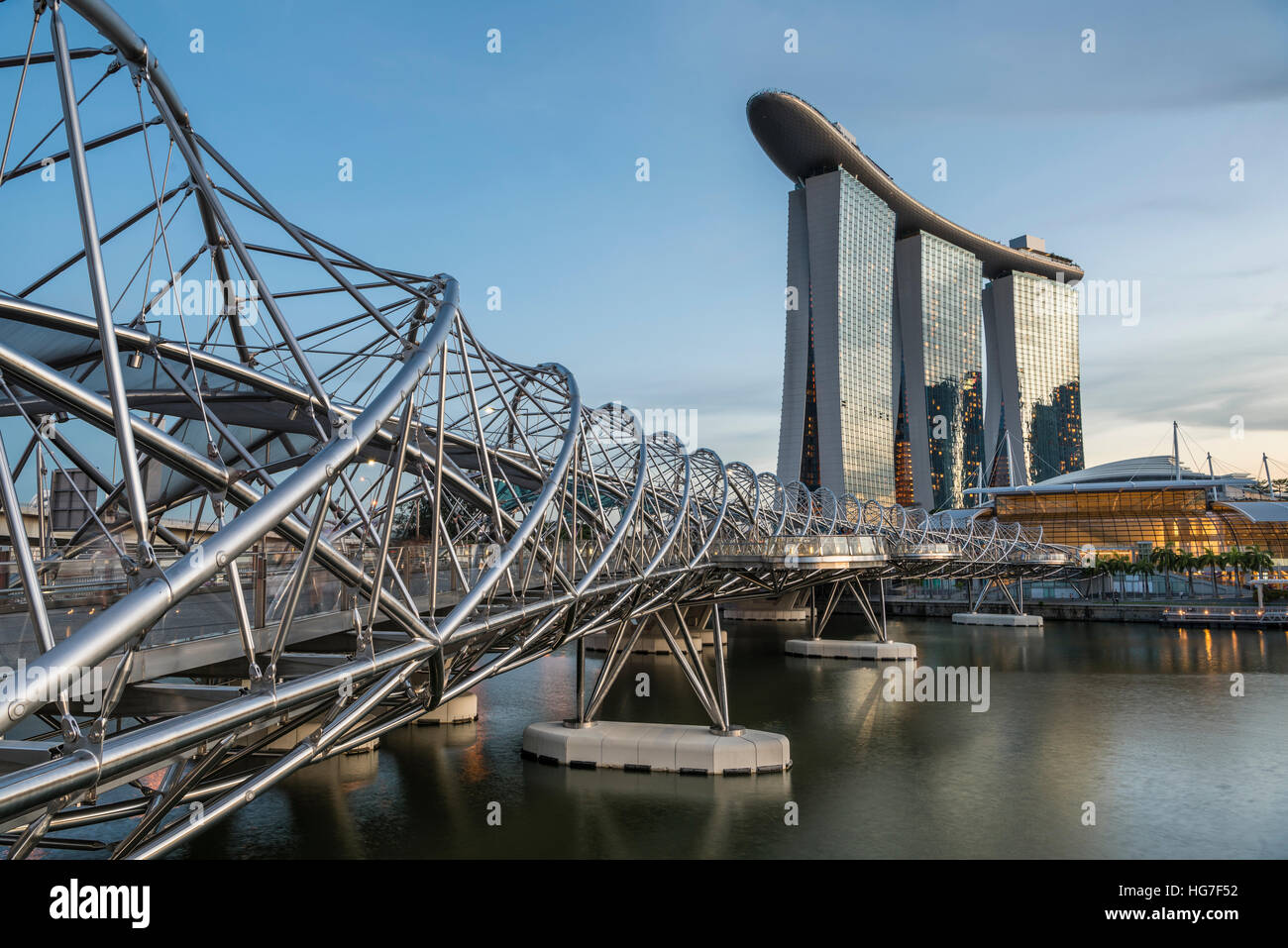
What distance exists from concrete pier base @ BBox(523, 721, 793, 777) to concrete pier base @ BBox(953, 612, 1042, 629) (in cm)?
6416

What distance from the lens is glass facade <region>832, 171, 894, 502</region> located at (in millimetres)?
170875

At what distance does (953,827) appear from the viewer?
2625 cm

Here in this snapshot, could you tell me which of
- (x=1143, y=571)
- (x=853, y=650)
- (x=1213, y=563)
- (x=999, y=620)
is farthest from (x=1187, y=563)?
(x=853, y=650)

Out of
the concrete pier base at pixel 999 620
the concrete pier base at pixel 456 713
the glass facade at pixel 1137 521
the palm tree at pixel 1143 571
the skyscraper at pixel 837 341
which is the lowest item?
the concrete pier base at pixel 999 620

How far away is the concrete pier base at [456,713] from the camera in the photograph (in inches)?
1554

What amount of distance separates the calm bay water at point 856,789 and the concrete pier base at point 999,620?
3880cm

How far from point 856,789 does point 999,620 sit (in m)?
67.7

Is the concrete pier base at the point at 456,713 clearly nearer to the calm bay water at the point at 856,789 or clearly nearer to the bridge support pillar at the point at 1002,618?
the calm bay water at the point at 856,789

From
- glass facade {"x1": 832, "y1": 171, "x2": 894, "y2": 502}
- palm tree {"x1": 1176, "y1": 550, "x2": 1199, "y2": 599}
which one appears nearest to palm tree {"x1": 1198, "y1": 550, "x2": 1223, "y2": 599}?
palm tree {"x1": 1176, "y1": 550, "x2": 1199, "y2": 599}

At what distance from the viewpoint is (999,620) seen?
92.0m

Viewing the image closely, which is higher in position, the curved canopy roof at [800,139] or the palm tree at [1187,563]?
the curved canopy roof at [800,139]

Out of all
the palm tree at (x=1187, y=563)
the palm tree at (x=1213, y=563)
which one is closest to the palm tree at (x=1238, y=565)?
the palm tree at (x=1213, y=563)

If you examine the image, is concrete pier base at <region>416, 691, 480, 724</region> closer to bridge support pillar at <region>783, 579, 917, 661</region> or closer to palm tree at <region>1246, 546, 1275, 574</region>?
bridge support pillar at <region>783, 579, 917, 661</region>
